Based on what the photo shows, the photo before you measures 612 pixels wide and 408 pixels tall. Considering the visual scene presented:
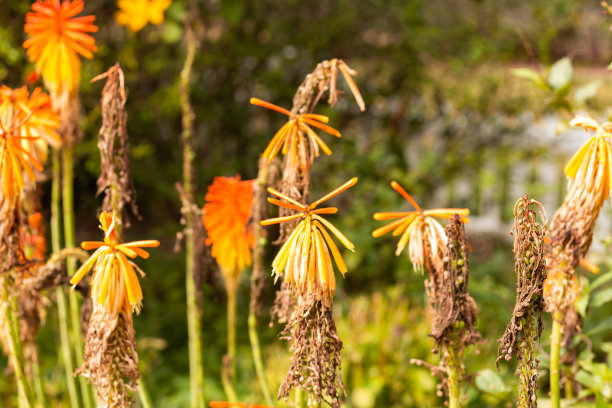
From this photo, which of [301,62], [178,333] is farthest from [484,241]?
[178,333]

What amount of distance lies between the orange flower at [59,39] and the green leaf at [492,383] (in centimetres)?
115

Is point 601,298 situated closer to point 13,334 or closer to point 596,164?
point 596,164

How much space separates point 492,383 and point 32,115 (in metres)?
1.18

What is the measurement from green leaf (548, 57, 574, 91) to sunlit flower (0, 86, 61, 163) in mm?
1238

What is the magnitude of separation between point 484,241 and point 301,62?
2298 mm

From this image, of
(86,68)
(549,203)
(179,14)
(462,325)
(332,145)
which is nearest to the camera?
(462,325)

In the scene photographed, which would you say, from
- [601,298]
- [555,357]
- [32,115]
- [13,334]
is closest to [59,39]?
[32,115]

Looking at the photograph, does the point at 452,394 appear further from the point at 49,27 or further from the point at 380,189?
the point at 380,189

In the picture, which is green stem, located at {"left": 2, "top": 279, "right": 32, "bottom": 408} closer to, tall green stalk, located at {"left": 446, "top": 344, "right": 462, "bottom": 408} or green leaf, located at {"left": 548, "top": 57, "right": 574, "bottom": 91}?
tall green stalk, located at {"left": 446, "top": 344, "right": 462, "bottom": 408}

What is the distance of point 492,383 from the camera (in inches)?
56.5

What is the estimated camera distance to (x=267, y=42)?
439 cm

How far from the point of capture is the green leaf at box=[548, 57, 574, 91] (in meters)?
1.60

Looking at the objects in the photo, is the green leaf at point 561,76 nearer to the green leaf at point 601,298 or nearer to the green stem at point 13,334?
the green leaf at point 601,298

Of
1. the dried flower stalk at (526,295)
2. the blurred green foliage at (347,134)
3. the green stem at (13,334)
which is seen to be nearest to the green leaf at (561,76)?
the dried flower stalk at (526,295)
